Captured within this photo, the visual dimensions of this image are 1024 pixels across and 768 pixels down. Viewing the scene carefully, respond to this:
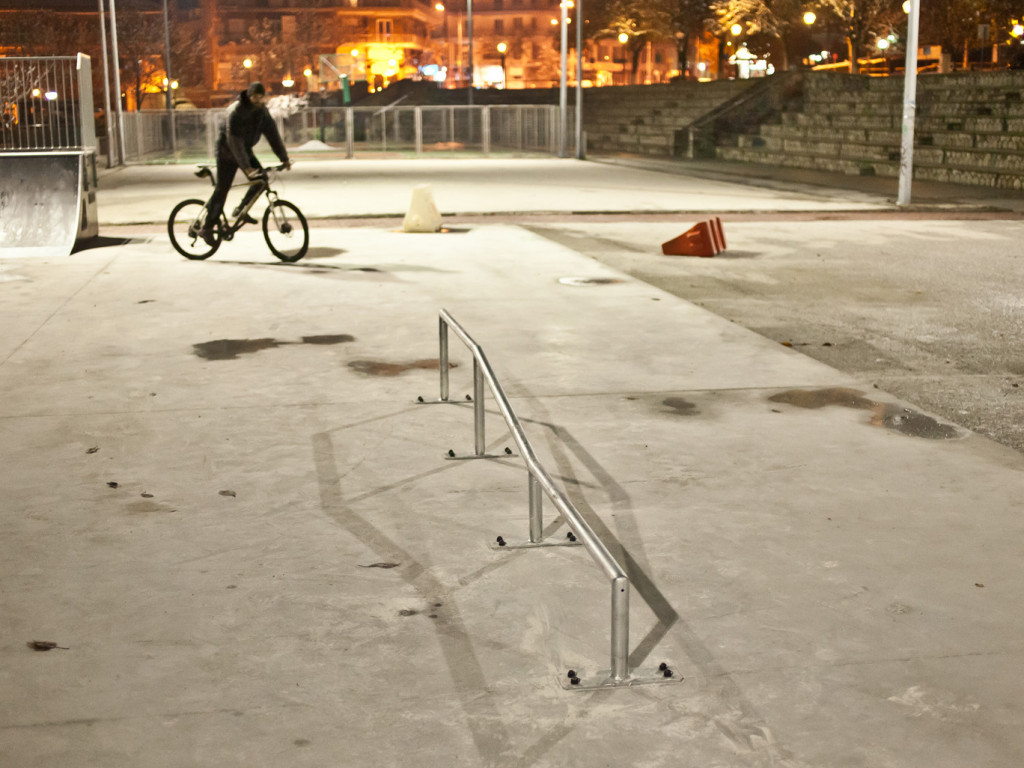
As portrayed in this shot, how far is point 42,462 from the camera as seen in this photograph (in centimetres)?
680

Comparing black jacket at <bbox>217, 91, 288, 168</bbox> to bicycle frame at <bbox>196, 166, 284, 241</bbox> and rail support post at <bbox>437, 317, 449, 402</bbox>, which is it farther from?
rail support post at <bbox>437, 317, 449, 402</bbox>

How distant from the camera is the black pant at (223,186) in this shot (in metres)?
14.4

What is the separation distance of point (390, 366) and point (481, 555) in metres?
3.91

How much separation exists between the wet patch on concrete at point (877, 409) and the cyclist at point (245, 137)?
7543mm

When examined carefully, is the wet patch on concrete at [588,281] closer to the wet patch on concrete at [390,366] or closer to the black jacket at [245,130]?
the black jacket at [245,130]

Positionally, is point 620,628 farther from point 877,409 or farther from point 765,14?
point 765,14

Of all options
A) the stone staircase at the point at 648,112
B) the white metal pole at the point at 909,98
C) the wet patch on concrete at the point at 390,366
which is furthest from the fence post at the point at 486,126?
the wet patch on concrete at the point at 390,366

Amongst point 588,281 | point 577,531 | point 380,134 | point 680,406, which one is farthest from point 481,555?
Result: point 380,134

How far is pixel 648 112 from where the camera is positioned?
54312mm

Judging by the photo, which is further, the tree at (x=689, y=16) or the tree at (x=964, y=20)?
the tree at (x=689, y=16)

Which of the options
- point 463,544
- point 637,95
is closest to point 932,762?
point 463,544

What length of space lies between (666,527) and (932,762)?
7.11 ft

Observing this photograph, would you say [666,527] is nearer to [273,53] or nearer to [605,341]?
[605,341]

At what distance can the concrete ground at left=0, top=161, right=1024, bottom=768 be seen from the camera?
152 inches
